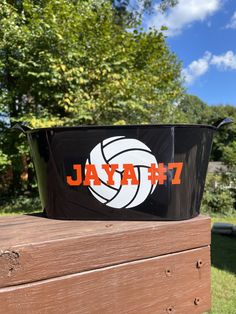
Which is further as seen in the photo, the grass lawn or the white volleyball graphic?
the grass lawn

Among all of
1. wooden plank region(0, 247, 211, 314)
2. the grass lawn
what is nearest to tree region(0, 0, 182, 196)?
the grass lawn

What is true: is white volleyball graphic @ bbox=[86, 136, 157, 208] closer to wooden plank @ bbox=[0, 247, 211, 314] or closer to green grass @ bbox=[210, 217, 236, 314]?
wooden plank @ bbox=[0, 247, 211, 314]

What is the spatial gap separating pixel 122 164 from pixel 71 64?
14.4 ft

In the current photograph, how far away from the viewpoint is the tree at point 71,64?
4.67m

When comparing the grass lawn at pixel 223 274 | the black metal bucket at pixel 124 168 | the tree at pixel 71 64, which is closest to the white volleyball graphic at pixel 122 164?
the black metal bucket at pixel 124 168

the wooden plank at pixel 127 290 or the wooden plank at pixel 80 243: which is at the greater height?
the wooden plank at pixel 80 243

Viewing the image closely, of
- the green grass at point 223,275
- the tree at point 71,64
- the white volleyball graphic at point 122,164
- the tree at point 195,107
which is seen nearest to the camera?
the white volleyball graphic at point 122,164

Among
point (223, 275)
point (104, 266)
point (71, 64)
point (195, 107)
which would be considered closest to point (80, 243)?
point (104, 266)

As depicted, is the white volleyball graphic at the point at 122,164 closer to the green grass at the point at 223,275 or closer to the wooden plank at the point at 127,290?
the wooden plank at the point at 127,290

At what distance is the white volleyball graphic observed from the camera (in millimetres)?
774

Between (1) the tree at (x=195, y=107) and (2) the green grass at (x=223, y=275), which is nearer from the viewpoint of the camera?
(2) the green grass at (x=223, y=275)

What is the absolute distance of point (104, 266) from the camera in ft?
2.25

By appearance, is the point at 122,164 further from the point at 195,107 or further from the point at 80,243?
the point at 195,107

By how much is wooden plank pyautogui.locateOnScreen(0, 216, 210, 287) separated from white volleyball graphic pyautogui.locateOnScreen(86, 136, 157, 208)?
2.6 inches
